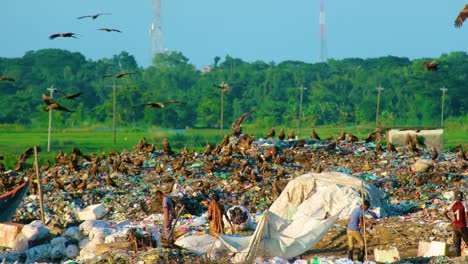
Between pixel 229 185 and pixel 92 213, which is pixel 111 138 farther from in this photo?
pixel 92 213

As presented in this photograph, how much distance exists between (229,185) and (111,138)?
31.0 m

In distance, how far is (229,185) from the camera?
21609 millimetres

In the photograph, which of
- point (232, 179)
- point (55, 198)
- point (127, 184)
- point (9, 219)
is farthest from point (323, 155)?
point (9, 219)

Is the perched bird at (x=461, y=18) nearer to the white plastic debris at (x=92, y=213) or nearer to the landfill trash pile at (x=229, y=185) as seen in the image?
the landfill trash pile at (x=229, y=185)

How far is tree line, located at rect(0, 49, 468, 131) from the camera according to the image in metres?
58.7

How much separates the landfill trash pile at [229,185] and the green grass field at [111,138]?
14622 millimetres

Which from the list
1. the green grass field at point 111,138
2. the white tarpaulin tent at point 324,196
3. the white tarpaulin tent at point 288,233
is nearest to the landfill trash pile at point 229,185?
the white tarpaulin tent at point 324,196

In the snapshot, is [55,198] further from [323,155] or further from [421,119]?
[421,119]

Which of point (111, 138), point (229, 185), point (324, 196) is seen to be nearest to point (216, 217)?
point (324, 196)

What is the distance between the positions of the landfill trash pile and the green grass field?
14.6 meters

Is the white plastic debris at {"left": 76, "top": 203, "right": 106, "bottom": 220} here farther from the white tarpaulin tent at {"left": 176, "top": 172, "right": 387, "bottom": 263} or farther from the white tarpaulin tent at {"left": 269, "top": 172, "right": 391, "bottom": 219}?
the white tarpaulin tent at {"left": 176, "top": 172, "right": 387, "bottom": 263}

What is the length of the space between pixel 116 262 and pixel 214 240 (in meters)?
1.50

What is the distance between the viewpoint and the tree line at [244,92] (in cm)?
5872

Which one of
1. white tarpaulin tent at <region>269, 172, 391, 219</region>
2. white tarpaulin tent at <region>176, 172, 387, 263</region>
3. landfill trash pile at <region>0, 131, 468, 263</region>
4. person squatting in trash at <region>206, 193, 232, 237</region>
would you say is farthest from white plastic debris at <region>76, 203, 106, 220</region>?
person squatting in trash at <region>206, 193, 232, 237</region>
